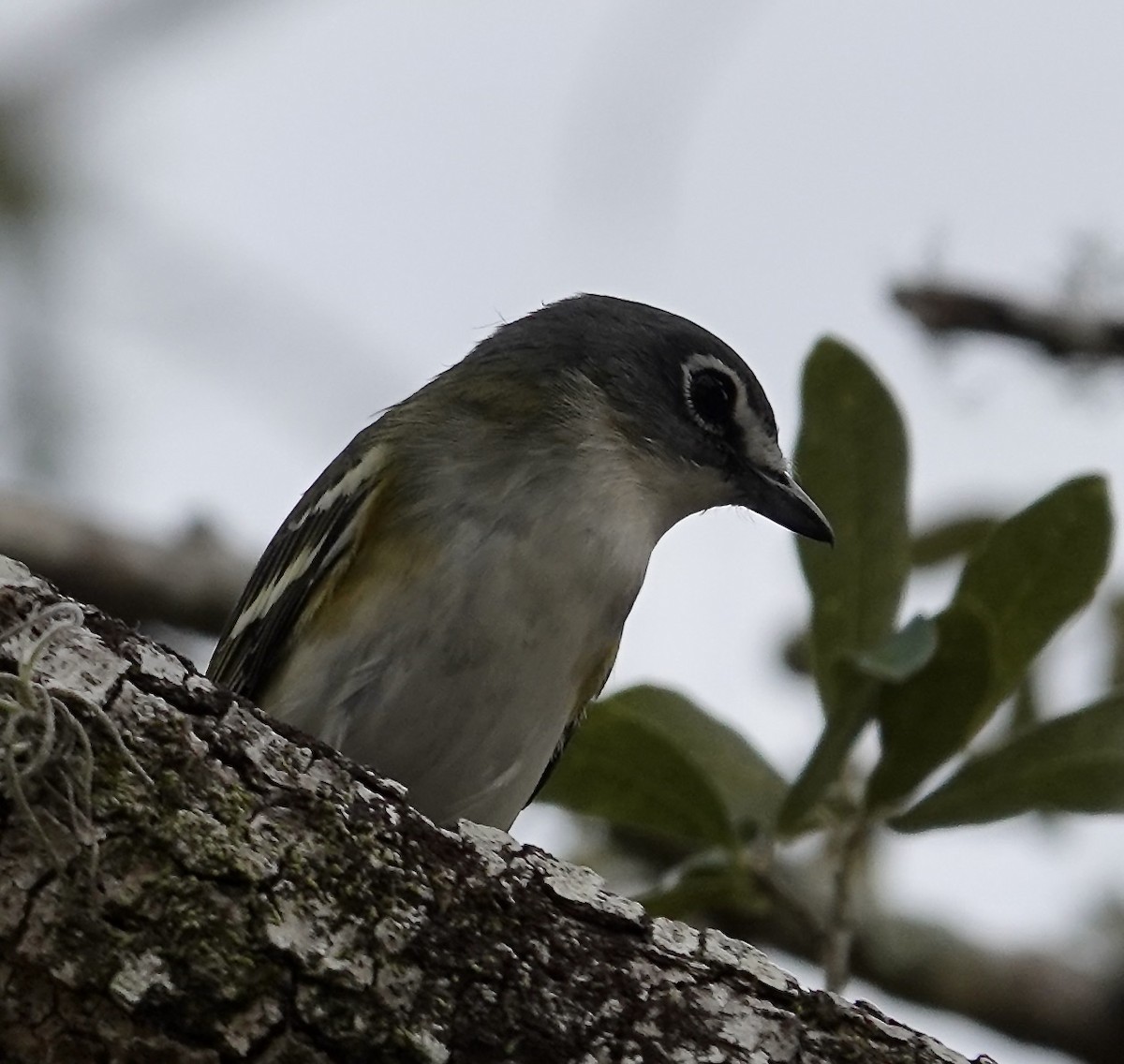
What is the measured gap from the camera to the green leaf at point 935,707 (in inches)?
148

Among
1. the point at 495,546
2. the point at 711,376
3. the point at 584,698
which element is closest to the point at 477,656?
the point at 495,546

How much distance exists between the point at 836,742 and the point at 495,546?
846mm

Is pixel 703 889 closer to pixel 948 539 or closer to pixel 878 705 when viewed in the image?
pixel 878 705

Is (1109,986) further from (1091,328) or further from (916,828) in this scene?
(1091,328)

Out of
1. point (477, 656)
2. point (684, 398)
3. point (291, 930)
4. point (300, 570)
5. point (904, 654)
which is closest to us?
point (291, 930)

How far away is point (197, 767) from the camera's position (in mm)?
2219

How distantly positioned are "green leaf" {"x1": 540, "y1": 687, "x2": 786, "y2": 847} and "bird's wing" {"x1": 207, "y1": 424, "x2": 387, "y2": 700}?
697 mm

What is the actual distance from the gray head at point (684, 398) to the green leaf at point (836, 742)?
56cm

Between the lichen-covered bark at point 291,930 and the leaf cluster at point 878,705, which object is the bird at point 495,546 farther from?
the lichen-covered bark at point 291,930

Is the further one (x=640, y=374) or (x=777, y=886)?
(x=640, y=374)

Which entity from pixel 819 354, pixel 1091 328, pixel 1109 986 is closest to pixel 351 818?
pixel 819 354

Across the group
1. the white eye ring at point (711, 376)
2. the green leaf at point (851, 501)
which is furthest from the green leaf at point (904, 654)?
the white eye ring at point (711, 376)

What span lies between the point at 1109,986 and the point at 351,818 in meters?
3.61

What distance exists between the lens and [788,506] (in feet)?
14.0
